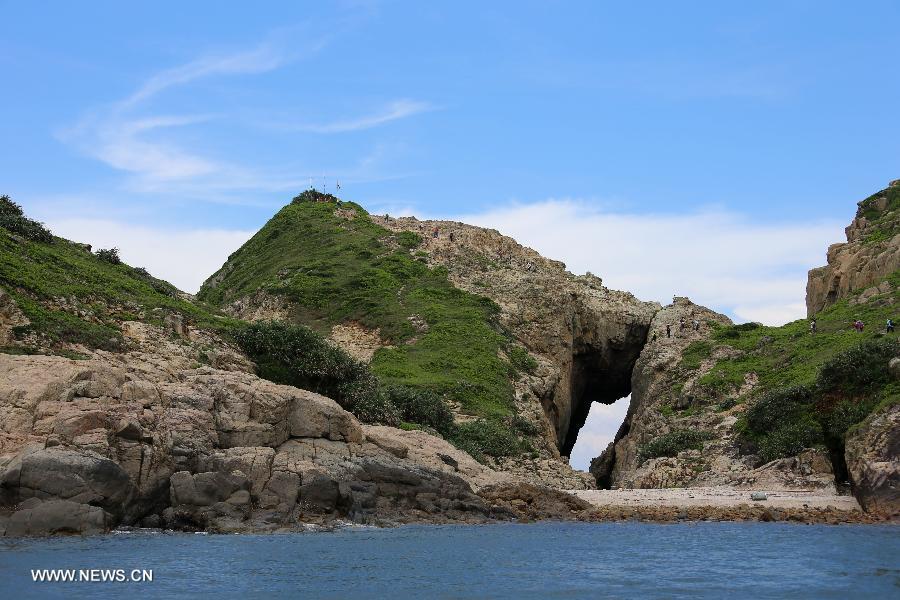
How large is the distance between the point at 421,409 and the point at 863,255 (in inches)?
1566

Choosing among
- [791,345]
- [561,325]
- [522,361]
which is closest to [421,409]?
[522,361]

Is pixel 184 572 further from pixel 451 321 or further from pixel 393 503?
pixel 451 321

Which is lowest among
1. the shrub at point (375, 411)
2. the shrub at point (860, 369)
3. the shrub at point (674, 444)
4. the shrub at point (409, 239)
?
the shrub at point (674, 444)

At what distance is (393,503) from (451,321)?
138 feet

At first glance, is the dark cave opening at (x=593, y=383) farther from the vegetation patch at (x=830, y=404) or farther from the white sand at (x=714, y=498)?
the white sand at (x=714, y=498)

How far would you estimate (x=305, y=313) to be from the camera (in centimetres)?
8188

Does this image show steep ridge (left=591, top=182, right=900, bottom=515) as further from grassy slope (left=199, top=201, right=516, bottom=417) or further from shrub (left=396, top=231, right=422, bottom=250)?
shrub (left=396, top=231, right=422, bottom=250)

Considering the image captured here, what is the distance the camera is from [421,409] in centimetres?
5562

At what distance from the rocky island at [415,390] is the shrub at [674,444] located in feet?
0.43

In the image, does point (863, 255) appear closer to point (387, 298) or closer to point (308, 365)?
point (387, 298)

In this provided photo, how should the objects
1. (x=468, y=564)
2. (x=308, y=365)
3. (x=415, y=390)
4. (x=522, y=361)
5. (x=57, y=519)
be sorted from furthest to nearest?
(x=522, y=361), (x=415, y=390), (x=308, y=365), (x=57, y=519), (x=468, y=564)

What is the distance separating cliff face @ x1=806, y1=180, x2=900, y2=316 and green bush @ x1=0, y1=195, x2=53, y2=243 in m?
56.2

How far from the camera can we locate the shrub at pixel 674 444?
5791 centimetres

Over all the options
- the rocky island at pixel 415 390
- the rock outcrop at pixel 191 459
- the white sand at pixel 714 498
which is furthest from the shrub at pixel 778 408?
the rock outcrop at pixel 191 459
